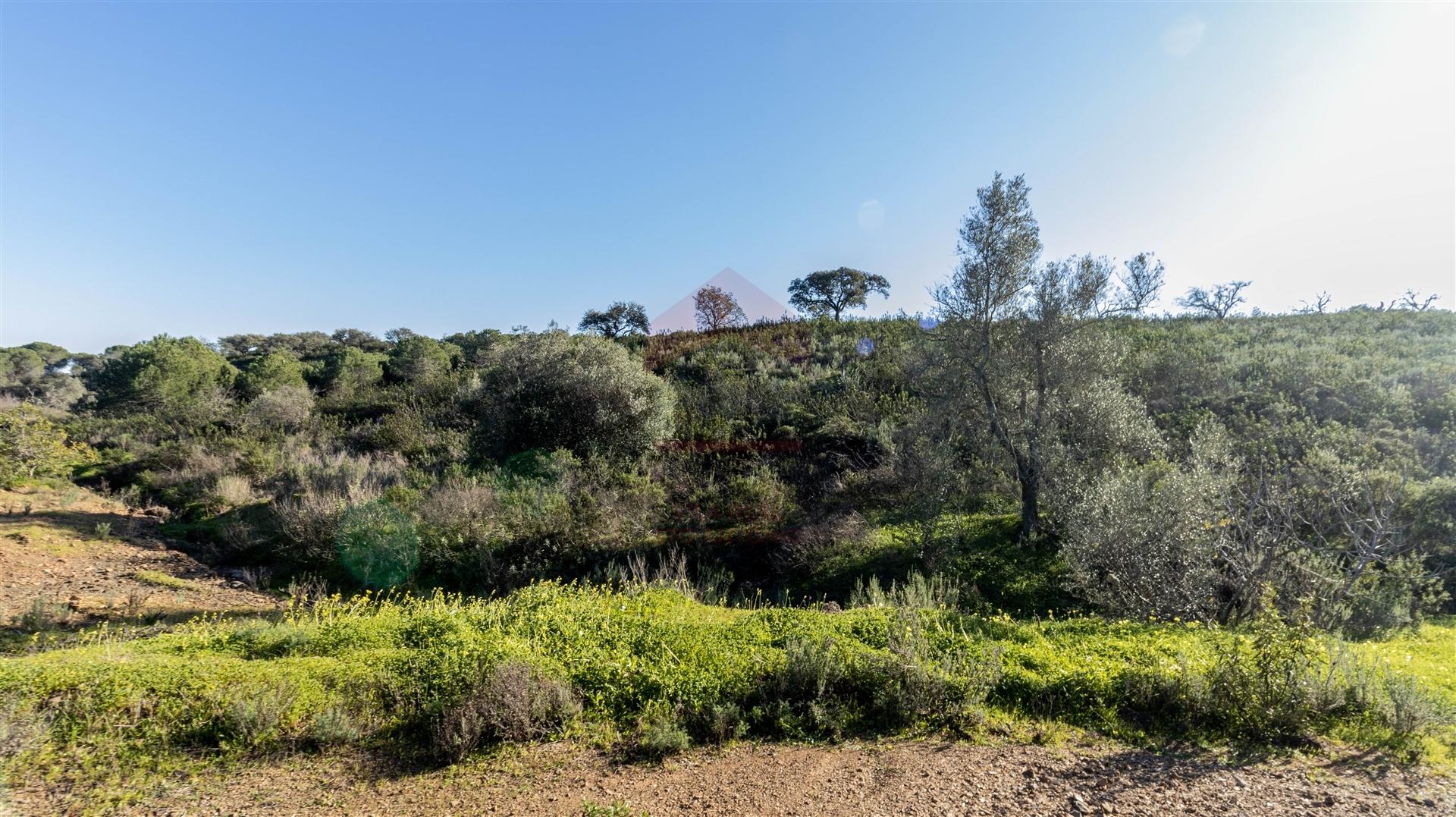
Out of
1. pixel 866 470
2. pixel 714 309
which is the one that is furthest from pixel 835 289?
pixel 866 470

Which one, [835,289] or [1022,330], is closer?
[1022,330]

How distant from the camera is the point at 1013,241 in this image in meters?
9.95

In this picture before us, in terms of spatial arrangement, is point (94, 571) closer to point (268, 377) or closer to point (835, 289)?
point (268, 377)

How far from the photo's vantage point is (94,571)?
27.1ft

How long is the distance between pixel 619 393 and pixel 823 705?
35.4ft

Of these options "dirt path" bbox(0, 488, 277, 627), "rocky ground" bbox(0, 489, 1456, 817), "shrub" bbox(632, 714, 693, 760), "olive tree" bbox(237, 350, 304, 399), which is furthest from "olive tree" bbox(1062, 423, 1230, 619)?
"olive tree" bbox(237, 350, 304, 399)

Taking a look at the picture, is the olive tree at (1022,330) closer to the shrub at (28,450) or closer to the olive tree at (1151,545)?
the olive tree at (1151,545)

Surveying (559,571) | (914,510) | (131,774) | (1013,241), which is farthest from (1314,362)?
(131,774)

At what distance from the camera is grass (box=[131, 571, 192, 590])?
8.24 m

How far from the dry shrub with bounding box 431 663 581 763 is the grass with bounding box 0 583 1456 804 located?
0.11 meters

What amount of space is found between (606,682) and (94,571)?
893 cm

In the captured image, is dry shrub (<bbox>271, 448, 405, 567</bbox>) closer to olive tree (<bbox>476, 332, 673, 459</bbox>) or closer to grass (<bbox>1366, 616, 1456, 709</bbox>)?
olive tree (<bbox>476, 332, 673, 459</bbox>)

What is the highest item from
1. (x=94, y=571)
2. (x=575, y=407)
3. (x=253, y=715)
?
(x=575, y=407)

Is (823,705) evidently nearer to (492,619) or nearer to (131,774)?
(492,619)
